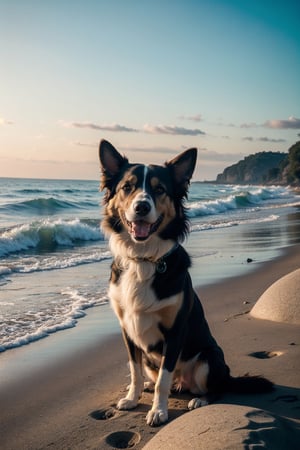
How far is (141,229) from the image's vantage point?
4.67 meters

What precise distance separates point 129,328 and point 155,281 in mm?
475

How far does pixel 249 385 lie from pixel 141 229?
5.48 ft

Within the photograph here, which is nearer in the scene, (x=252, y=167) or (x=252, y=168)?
(x=252, y=168)

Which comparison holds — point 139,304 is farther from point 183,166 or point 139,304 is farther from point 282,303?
point 282,303

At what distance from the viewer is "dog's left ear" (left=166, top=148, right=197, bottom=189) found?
16.4 feet

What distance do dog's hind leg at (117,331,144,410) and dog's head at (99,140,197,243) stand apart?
0.97m

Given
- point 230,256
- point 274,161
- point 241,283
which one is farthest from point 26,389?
point 274,161

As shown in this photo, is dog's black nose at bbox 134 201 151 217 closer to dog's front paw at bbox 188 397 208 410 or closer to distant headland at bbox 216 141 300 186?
dog's front paw at bbox 188 397 208 410

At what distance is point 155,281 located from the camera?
14.7 ft

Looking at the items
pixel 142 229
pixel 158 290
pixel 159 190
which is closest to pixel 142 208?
pixel 142 229

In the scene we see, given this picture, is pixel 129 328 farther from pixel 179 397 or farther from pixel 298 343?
pixel 298 343

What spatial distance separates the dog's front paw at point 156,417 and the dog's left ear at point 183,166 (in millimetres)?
2090

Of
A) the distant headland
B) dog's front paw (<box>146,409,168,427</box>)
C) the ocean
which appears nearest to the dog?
dog's front paw (<box>146,409,168,427</box>)

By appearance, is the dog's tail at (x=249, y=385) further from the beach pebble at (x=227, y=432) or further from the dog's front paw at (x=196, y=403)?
the beach pebble at (x=227, y=432)
